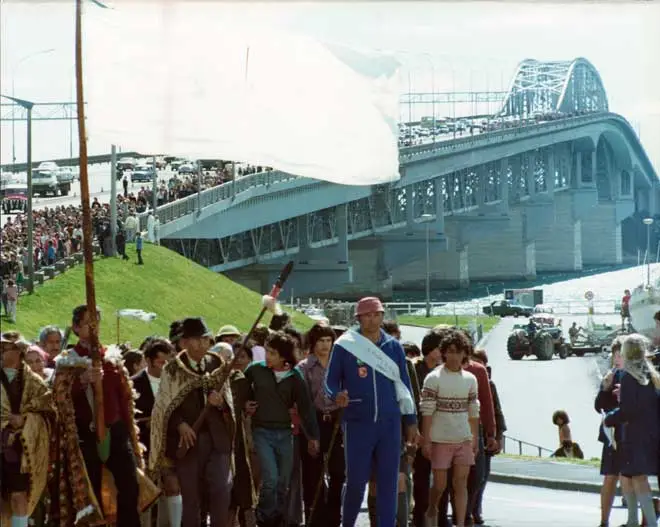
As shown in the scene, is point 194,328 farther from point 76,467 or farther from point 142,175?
point 142,175

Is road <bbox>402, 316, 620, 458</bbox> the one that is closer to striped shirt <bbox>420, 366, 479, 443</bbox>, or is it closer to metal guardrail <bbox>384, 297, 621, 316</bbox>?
metal guardrail <bbox>384, 297, 621, 316</bbox>

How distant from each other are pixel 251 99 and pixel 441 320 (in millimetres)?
35947

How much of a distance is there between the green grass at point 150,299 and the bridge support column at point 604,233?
51.6 meters

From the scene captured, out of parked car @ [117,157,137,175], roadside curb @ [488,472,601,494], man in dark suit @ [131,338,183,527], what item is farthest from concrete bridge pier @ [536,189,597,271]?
man in dark suit @ [131,338,183,527]

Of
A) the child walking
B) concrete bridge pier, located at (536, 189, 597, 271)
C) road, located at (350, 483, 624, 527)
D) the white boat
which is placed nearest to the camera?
road, located at (350, 483, 624, 527)

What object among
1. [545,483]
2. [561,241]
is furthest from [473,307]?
[545,483]

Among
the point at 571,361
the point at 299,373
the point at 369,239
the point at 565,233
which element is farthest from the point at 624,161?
the point at 299,373

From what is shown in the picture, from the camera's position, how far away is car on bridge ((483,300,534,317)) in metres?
62.9

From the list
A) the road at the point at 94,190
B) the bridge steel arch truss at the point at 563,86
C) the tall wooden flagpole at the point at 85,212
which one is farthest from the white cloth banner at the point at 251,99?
the bridge steel arch truss at the point at 563,86

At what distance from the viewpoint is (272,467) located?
1184 cm

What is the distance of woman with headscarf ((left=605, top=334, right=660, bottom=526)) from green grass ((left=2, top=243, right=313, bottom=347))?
8.96 meters

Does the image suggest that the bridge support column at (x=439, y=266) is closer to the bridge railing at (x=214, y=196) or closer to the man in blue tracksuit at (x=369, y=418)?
the bridge railing at (x=214, y=196)

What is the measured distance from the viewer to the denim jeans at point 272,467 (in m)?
11.8

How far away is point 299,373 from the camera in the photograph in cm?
1191
